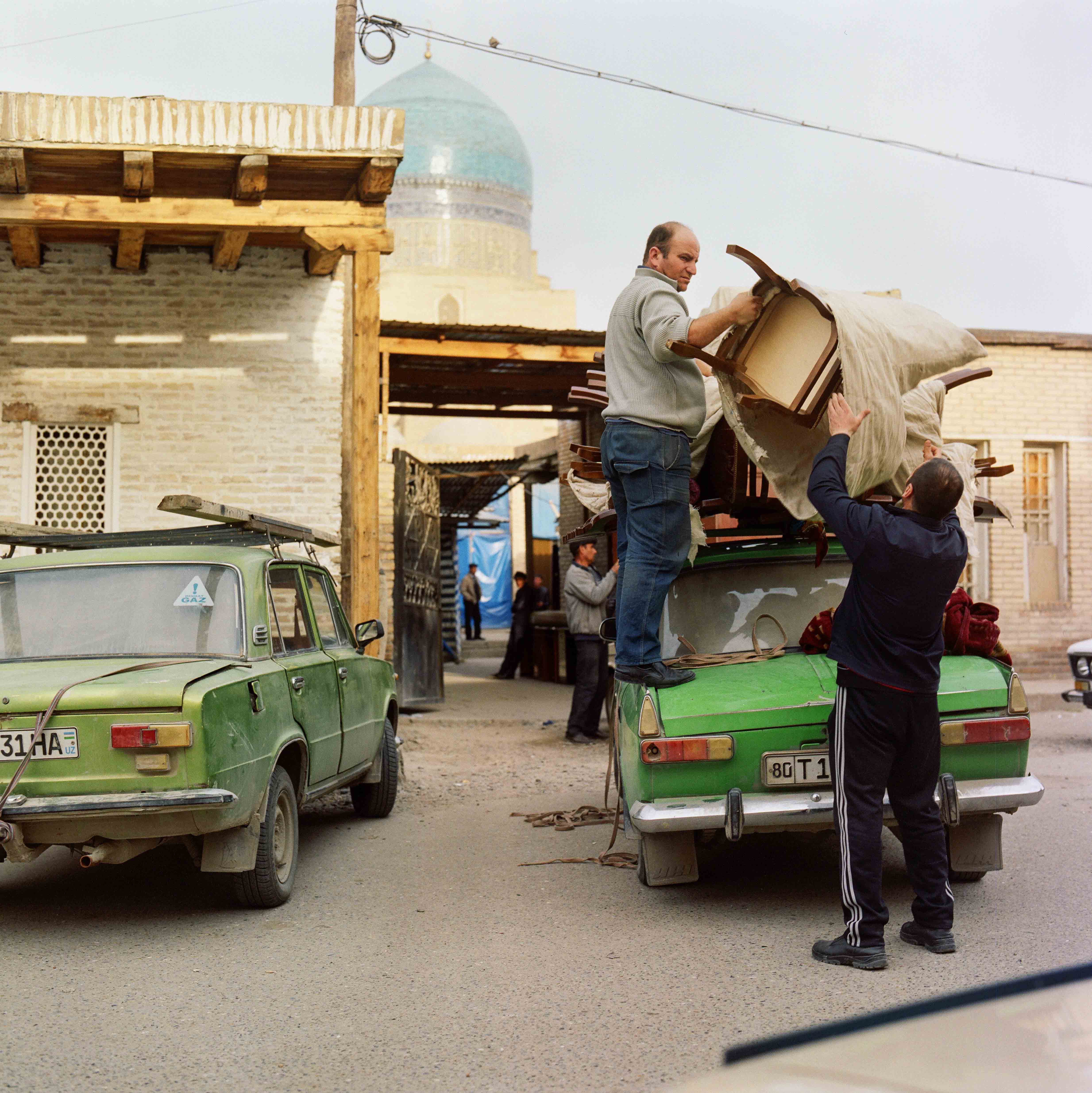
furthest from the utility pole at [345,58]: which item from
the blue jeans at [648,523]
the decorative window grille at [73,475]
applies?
the blue jeans at [648,523]

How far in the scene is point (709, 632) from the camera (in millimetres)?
6219

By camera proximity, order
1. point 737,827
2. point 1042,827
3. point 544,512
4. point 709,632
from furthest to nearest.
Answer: point 544,512
point 1042,827
point 709,632
point 737,827

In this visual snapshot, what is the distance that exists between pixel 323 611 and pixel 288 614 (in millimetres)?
1055

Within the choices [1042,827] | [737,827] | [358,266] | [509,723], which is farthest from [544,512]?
[737,827]

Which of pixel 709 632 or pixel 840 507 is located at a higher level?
pixel 840 507

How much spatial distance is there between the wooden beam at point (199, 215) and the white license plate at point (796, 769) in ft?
22.6

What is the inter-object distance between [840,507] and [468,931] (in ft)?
7.84

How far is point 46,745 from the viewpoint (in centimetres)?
495

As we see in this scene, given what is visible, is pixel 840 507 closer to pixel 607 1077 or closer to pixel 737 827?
pixel 737 827

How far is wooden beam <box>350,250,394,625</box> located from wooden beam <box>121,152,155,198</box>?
186cm

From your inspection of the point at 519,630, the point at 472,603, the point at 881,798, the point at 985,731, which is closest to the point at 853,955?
the point at 881,798

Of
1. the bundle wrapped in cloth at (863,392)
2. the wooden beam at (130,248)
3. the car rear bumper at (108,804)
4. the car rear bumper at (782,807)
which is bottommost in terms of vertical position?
the car rear bumper at (782,807)

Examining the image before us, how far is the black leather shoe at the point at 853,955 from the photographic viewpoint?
448 centimetres

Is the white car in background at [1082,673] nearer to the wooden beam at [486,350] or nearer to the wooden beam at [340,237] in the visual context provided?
the wooden beam at [486,350]
